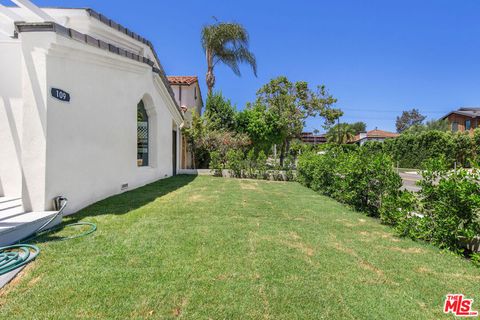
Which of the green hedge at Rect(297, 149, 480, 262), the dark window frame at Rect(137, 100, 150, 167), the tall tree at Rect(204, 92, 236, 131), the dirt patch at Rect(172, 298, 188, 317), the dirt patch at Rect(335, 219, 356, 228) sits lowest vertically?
the dirt patch at Rect(335, 219, 356, 228)

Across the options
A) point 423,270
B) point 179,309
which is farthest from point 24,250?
point 423,270

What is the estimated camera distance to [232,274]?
3100 mm

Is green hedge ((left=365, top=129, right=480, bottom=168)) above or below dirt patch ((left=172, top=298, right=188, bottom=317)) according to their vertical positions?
above

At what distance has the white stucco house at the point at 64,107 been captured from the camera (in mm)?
4801

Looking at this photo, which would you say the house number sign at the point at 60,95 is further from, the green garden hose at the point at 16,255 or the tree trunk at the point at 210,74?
the tree trunk at the point at 210,74

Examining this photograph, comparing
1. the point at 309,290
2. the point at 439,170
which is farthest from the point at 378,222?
the point at 309,290

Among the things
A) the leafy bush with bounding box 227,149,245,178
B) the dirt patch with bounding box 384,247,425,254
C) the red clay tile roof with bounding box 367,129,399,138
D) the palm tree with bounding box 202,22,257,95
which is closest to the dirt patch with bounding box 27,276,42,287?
the dirt patch with bounding box 384,247,425,254

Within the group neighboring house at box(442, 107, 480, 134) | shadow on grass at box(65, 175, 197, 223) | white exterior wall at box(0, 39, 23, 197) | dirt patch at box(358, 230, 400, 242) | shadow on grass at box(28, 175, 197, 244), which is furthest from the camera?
neighboring house at box(442, 107, 480, 134)

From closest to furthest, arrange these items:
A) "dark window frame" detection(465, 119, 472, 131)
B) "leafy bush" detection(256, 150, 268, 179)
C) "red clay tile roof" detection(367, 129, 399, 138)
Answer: "leafy bush" detection(256, 150, 268, 179) < "dark window frame" detection(465, 119, 472, 131) < "red clay tile roof" detection(367, 129, 399, 138)

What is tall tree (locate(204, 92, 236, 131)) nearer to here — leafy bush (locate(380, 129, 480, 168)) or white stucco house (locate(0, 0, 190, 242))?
→ white stucco house (locate(0, 0, 190, 242))

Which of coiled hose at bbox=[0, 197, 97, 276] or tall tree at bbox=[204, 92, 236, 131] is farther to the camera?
tall tree at bbox=[204, 92, 236, 131]

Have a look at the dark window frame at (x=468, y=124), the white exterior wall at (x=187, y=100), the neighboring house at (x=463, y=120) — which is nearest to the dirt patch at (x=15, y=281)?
the white exterior wall at (x=187, y=100)

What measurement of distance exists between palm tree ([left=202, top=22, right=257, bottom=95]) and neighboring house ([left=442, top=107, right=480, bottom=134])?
3976 cm

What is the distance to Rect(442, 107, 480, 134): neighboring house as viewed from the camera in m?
40.8
